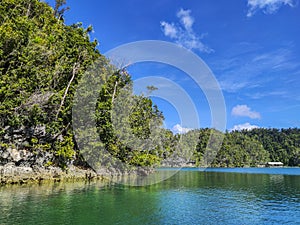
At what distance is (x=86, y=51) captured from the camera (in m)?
43.5

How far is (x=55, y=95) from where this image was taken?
3484 centimetres

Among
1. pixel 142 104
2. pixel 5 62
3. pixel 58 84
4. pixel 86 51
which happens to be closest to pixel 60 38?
pixel 86 51

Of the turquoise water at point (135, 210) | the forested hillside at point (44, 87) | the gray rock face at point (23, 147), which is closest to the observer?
the turquoise water at point (135, 210)

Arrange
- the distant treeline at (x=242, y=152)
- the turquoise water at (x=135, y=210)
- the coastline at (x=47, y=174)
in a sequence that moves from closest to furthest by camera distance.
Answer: the turquoise water at (x=135, y=210) → the coastline at (x=47, y=174) → the distant treeline at (x=242, y=152)

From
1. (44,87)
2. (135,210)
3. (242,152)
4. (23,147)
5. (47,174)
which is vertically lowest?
(135,210)

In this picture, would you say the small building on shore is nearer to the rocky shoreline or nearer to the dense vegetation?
the dense vegetation

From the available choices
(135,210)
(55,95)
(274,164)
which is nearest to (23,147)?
(55,95)

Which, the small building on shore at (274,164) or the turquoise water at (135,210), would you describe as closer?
the turquoise water at (135,210)

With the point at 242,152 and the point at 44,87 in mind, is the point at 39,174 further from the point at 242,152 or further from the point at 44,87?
the point at 242,152

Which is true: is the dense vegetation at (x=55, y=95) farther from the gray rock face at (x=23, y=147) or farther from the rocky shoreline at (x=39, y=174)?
the rocky shoreline at (x=39, y=174)

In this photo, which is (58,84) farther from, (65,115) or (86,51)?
(86,51)

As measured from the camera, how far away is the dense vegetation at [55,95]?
2842cm

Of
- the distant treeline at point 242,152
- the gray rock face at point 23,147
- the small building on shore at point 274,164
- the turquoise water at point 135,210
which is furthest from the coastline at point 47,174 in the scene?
the small building on shore at point 274,164

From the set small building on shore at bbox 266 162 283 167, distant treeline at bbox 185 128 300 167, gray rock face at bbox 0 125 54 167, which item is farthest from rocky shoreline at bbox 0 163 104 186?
small building on shore at bbox 266 162 283 167
